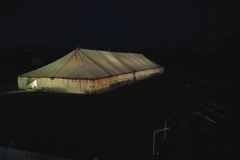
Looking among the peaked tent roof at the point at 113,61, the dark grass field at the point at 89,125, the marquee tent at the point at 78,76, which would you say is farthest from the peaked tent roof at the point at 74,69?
the peaked tent roof at the point at 113,61

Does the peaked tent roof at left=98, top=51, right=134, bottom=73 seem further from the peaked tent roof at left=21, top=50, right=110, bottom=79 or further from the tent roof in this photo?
the peaked tent roof at left=21, top=50, right=110, bottom=79

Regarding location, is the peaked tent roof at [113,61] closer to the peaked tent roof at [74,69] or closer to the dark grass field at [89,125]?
the peaked tent roof at [74,69]

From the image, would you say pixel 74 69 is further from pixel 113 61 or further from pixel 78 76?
pixel 113 61

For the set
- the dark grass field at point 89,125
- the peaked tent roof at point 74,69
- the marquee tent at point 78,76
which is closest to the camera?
the dark grass field at point 89,125

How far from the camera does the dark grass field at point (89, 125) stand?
5.80m

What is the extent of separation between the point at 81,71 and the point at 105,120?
630cm

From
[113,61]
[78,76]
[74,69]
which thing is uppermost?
[113,61]

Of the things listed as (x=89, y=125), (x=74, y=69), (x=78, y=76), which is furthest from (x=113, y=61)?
(x=89, y=125)

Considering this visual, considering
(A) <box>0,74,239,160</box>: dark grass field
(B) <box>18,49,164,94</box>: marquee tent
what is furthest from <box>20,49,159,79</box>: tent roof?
(A) <box>0,74,239,160</box>: dark grass field

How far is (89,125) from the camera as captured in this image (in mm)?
7504

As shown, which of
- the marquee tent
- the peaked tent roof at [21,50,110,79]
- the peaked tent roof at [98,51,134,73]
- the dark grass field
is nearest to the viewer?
the dark grass field

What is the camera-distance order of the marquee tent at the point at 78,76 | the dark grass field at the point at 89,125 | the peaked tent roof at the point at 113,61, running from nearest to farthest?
the dark grass field at the point at 89,125 → the marquee tent at the point at 78,76 → the peaked tent roof at the point at 113,61

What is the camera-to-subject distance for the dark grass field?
580 centimetres

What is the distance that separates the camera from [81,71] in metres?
13.7
